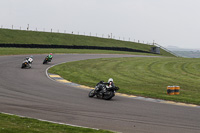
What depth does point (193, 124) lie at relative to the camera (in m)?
12.5

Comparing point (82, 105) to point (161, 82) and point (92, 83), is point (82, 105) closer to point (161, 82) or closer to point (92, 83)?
point (92, 83)

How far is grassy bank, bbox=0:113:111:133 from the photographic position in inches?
378

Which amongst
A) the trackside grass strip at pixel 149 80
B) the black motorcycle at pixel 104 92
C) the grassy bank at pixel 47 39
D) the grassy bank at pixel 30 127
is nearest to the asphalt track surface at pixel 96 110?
the black motorcycle at pixel 104 92

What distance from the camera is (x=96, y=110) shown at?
1465cm

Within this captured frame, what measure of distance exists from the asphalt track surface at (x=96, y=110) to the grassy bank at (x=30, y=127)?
3.09 feet

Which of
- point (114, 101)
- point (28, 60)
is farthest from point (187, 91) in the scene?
point (28, 60)

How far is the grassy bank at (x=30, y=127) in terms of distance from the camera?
31.5 feet

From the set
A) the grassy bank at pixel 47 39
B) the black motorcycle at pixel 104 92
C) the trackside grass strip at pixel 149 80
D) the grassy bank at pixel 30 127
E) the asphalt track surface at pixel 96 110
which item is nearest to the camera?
the grassy bank at pixel 30 127

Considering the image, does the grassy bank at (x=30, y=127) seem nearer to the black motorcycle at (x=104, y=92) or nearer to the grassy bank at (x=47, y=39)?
the black motorcycle at (x=104, y=92)

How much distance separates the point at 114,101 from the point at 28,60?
Result: 1697 cm

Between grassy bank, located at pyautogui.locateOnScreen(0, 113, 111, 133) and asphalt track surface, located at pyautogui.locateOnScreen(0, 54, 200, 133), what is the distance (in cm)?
94

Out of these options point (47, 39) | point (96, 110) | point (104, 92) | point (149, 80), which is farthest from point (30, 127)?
point (47, 39)

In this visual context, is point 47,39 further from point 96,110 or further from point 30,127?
point 30,127

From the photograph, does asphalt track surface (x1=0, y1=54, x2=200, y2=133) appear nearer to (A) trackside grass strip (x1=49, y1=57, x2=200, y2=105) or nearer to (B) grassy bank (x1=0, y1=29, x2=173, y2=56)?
(A) trackside grass strip (x1=49, y1=57, x2=200, y2=105)
